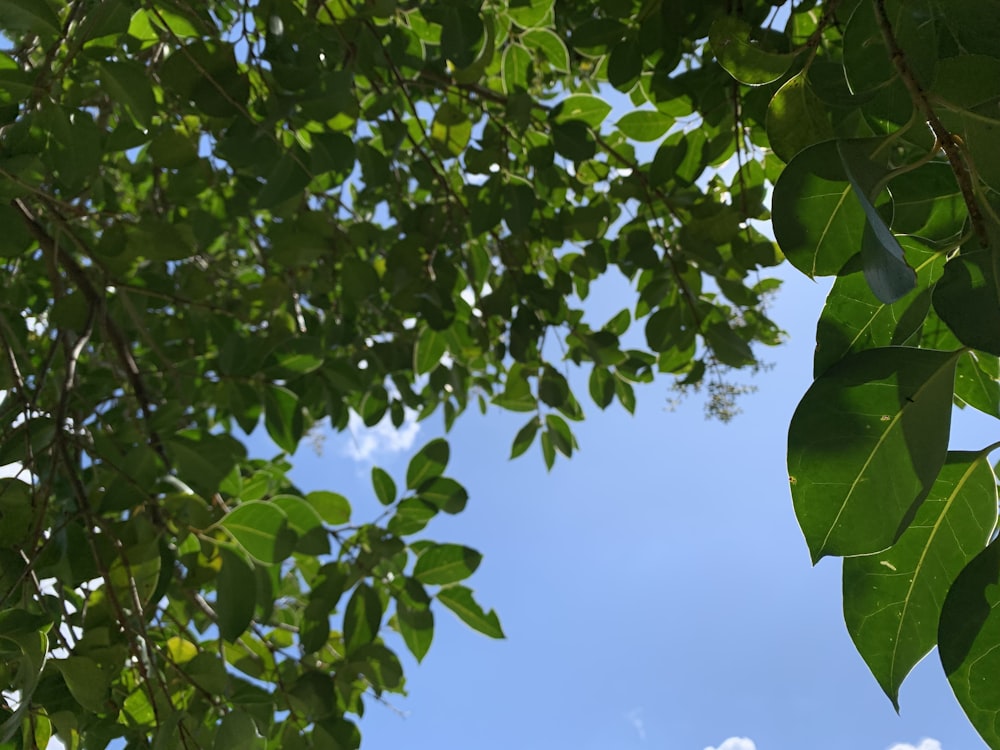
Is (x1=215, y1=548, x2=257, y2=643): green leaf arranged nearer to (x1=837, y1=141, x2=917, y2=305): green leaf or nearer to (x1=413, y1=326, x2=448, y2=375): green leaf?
(x1=413, y1=326, x2=448, y2=375): green leaf

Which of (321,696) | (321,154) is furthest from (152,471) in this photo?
(321,154)

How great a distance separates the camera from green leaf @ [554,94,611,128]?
1465 mm

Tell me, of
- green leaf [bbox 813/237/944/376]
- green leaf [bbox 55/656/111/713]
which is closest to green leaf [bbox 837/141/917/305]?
green leaf [bbox 813/237/944/376]

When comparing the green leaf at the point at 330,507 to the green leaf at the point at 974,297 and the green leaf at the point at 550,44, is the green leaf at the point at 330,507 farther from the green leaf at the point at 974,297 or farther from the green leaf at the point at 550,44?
the green leaf at the point at 974,297

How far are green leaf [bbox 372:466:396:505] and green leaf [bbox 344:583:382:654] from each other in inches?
8.1

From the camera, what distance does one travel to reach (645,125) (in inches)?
56.5

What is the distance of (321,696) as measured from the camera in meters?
1.23

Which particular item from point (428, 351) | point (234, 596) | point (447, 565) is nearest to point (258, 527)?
point (234, 596)

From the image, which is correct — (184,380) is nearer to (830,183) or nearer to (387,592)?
(387,592)

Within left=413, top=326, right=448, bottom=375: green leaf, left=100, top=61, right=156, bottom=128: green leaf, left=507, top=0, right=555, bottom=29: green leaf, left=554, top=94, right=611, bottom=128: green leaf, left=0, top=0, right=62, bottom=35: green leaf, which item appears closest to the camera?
left=0, top=0, right=62, bottom=35: green leaf

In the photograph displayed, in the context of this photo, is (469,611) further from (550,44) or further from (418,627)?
(550,44)

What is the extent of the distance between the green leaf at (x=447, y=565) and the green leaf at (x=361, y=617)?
89 mm

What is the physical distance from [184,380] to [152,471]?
1.11 meters

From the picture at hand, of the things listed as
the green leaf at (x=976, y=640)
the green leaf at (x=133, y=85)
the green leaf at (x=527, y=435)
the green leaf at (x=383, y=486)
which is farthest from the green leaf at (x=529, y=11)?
the green leaf at (x=976, y=640)
